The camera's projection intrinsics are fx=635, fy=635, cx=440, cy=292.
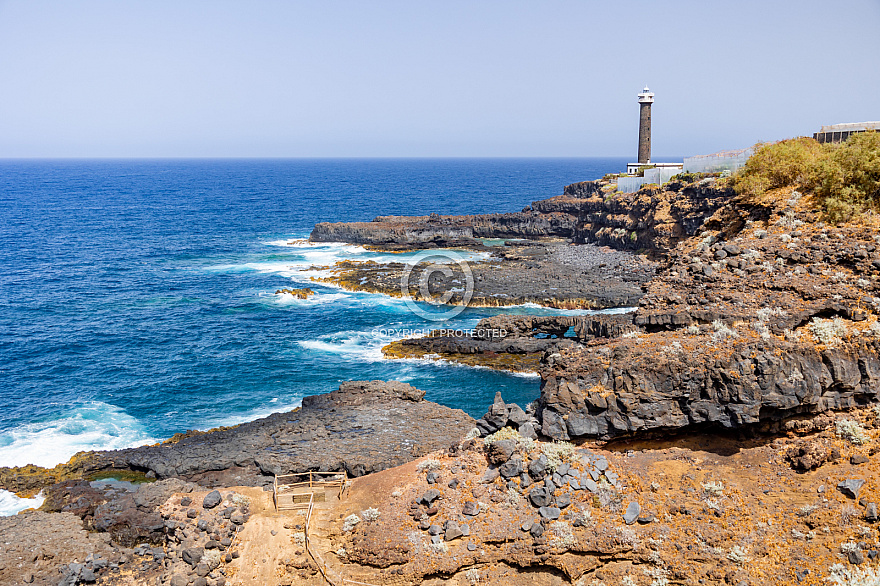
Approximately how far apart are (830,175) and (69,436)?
104 ft

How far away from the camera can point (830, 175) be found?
73.8 ft

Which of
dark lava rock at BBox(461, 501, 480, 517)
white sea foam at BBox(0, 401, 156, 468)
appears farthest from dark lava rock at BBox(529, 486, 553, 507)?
white sea foam at BBox(0, 401, 156, 468)

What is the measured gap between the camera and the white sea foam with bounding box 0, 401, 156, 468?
83.3 ft

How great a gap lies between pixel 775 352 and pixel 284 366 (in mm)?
26104

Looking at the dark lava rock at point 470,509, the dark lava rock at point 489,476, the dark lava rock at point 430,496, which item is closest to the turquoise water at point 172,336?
the dark lava rock at point 489,476

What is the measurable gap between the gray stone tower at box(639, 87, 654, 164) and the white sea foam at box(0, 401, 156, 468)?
213ft

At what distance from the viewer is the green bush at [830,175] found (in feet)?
70.8

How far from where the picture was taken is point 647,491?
49.7ft

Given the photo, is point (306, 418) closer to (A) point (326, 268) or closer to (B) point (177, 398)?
(B) point (177, 398)

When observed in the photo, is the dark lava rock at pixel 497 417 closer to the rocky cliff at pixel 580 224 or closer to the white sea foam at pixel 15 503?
the white sea foam at pixel 15 503

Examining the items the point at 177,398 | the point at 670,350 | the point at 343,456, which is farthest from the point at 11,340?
the point at 670,350

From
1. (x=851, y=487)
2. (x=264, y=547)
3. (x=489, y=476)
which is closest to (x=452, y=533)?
(x=489, y=476)

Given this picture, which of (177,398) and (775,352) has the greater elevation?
(775,352)

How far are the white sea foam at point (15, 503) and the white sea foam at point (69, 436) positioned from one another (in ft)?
7.36
